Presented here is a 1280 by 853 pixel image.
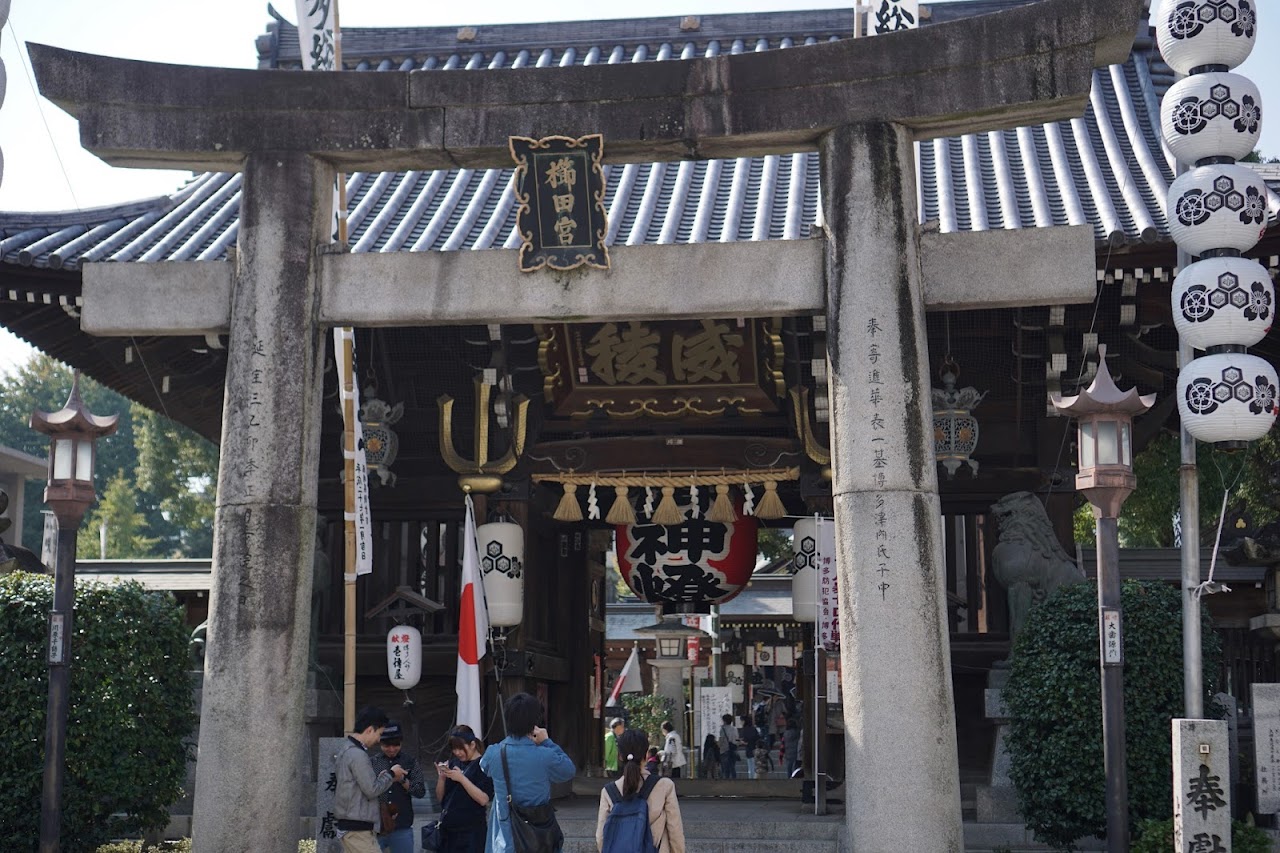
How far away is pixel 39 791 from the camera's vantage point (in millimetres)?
10344

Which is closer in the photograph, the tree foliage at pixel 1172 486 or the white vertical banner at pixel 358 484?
the white vertical banner at pixel 358 484

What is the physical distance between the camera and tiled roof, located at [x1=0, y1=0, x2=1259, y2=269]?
1291 centimetres

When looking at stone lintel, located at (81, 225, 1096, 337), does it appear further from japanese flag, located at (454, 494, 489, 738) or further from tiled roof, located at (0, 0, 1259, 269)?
japanese flag, located at (454, 494, 489, 738)


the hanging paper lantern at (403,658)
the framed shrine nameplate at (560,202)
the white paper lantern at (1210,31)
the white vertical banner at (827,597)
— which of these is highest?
the white paper lantern at (1210,31)

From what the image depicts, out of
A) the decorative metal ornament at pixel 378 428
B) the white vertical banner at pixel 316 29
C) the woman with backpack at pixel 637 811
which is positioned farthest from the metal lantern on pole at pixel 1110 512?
the decorative metal ornament at pixel 378 428

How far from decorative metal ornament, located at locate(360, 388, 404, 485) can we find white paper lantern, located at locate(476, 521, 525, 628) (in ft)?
4.15

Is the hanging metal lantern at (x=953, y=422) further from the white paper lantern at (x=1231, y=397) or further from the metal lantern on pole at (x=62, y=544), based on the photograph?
the metal lantern on pole at (x=62, y=544)

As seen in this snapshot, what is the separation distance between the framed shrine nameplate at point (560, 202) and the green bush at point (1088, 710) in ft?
14.4

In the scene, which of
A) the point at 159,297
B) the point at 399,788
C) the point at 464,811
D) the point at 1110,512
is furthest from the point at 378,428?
the point at 1110,512

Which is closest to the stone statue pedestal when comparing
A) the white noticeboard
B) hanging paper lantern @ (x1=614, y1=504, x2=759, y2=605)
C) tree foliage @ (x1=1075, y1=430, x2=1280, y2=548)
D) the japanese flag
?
hanging paper lantern @ (x1=614, y1=504, x2=759, y2=605)

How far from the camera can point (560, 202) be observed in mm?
9531

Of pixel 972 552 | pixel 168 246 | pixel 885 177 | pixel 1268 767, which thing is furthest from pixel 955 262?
pixel 168 246

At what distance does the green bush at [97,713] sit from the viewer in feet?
33.9

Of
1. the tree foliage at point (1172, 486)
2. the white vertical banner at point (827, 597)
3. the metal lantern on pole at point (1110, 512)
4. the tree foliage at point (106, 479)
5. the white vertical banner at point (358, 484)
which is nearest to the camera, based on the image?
the metal lantern on pole at point (1110, 512)
